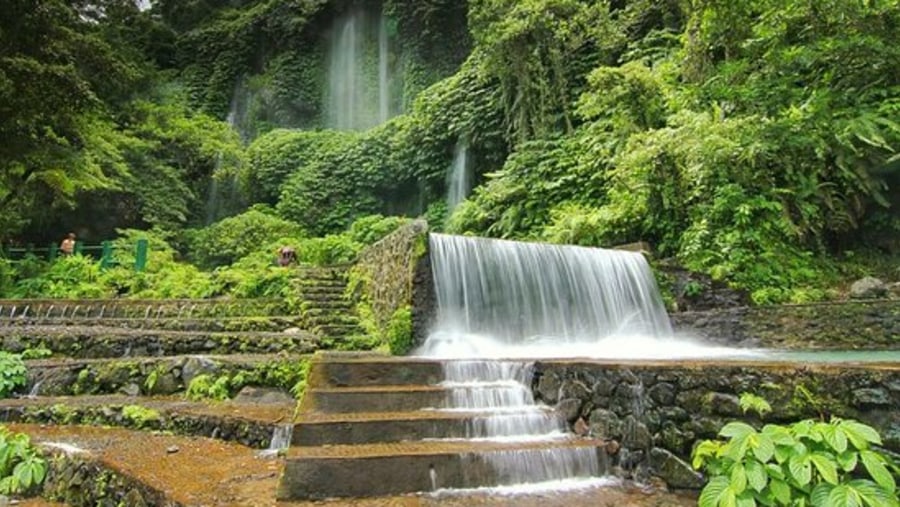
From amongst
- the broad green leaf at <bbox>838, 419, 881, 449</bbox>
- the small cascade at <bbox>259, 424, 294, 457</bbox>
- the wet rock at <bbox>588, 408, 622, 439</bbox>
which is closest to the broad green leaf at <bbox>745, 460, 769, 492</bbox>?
the broad green leaf at <bbox>838, 419, 881, 449</bbox>

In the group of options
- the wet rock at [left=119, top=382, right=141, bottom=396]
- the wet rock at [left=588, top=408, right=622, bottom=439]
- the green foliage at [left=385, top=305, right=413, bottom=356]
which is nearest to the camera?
the wet rock at [left=588, top=408, right=622, bottom=439]

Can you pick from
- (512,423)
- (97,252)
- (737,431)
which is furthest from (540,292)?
(97,252)

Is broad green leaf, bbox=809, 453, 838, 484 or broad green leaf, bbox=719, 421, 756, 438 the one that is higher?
broad green leaf, bbox=719, 421, 756, 438

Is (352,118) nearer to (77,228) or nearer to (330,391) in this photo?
(77,228)

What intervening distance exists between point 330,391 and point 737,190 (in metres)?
7.87

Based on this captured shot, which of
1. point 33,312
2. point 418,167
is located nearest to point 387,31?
point 418,167

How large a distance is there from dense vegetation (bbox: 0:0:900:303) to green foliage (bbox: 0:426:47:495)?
6.28 metres

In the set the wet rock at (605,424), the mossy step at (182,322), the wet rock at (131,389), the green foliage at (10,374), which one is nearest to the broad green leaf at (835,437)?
the wet rock at (605,424)

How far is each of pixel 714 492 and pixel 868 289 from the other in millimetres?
7302

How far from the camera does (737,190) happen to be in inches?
348

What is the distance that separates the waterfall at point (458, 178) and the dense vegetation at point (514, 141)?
296 millimetres

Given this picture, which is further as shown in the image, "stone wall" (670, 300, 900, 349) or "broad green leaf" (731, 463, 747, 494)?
"stone wall" (670, 300, 900, 349)

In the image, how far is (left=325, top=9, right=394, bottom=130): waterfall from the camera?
25500 millimetres

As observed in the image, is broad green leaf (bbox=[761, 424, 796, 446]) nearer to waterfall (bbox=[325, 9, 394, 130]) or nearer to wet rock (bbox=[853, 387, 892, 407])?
wet rock (bbox=[853, 387, 892, 407])
